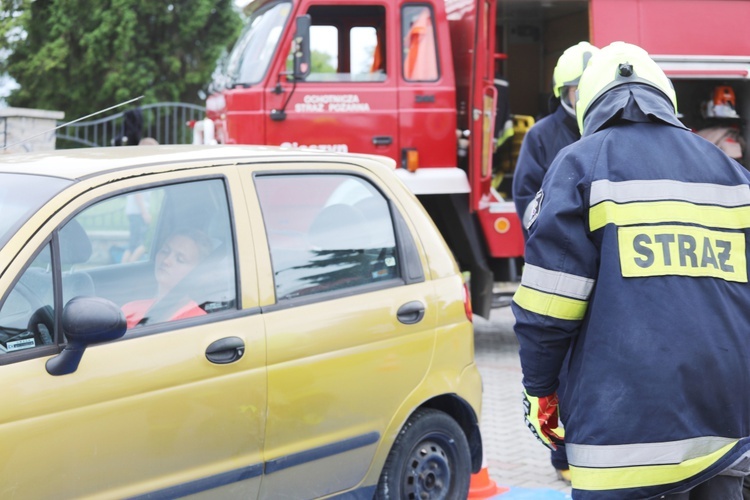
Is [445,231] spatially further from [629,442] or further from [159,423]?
[629,442]

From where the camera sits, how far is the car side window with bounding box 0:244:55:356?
3041mm

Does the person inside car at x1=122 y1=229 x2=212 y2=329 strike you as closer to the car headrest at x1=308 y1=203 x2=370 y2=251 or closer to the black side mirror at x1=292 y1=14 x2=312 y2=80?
the car headrest at x1=308 y1=203 x2=370 y2=251

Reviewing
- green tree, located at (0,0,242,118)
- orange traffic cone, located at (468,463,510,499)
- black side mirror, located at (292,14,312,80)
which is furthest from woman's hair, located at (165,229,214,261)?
green tree, located at (0,0,242,118)

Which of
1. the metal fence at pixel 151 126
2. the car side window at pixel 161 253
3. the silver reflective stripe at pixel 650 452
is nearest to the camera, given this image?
the silver reflective stripe at pixel 650 452

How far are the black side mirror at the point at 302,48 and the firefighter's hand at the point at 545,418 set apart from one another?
211 inches

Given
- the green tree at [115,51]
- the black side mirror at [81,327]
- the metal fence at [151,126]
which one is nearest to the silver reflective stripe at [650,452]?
the black side mirror at [81,327]

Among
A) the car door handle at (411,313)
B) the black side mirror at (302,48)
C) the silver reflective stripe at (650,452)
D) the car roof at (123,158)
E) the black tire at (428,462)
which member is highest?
the black side mirror at (302,48)

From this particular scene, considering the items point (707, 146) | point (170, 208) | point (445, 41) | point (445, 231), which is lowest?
point (445, 231)

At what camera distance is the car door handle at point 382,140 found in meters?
8.00

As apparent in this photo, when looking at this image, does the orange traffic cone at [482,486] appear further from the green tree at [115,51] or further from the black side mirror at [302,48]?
the green tree at [115,51]

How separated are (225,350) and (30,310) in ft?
2.22

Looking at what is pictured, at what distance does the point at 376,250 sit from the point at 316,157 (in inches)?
18.1

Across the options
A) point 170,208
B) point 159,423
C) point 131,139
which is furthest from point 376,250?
point 131,139

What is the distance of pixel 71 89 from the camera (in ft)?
91.0
